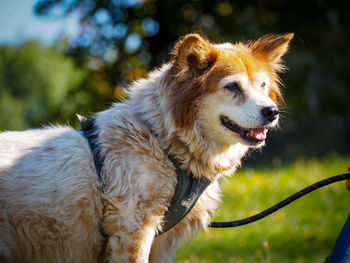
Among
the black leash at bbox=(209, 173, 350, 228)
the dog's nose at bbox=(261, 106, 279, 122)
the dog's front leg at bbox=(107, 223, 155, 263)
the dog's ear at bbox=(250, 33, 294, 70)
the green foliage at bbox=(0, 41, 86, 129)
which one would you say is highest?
the dog's ear at bbox=(250, 33, 294, 70)

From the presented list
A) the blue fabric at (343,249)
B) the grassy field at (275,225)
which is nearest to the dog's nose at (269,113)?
the blue fabric at (343,249)

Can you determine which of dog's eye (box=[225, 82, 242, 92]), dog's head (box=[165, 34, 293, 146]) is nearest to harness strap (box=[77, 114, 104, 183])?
dog's head (box=[165, 34, 293, 146])

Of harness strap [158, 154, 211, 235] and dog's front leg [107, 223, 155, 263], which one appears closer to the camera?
dog's front leg [107, 223, 155, 263]

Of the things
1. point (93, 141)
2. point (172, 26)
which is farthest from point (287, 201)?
point (172, 26)

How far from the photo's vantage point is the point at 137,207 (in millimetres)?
2705

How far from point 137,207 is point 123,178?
227 mm

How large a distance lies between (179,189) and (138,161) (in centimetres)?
37

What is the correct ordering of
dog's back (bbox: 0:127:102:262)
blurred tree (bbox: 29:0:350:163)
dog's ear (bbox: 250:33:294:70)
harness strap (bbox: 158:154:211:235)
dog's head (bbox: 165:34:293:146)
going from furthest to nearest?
blurred tree (bbox: 29:0:350:163) → dog's ear (bbox: 250:33:294:70) → dog's head (bbox: 165:34:293:146) → harness strap (bbox: 158:154:211:235) → dog's back (bbox: 0:127:102:262)

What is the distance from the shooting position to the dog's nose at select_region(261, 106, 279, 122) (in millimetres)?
2855

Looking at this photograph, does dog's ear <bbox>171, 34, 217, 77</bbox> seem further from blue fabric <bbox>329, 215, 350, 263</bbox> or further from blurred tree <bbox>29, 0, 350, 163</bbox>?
blurred tree <bbox>29, 0, 350, 163</bbox>

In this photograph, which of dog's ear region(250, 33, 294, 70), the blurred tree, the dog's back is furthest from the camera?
the blurred tree

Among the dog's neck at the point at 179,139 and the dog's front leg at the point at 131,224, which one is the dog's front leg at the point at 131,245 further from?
the dog's neck at the point at 179,139

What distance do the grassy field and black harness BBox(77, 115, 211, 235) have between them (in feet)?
4.11

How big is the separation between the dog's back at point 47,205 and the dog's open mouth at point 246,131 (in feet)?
3.53
